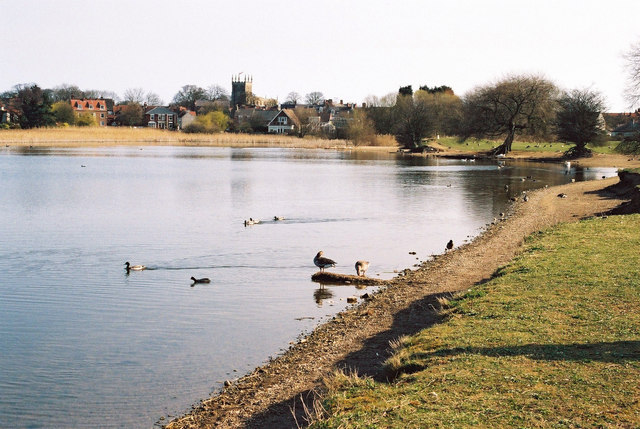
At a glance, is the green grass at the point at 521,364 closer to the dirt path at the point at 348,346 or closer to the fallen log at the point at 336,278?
the dirt path at the point at 348,346

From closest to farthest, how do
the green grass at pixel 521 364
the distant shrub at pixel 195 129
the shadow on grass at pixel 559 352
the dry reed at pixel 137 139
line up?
the green grass at pixel 521 364
the shadow on grass at pixel 559 352
the dry reed at pixel 137 139
the distant shrub at pixel 195 129

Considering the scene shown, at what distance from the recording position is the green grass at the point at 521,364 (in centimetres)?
738

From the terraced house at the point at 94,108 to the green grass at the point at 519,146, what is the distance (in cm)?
9123

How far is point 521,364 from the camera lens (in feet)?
29.2

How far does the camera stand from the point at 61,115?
12812cm

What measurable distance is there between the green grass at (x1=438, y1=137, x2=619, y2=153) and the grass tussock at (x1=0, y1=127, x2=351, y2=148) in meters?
20.7

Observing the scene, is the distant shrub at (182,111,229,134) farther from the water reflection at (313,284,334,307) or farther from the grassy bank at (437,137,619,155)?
the water reflection at (313,284,334,307)

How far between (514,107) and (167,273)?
78353 millimetres

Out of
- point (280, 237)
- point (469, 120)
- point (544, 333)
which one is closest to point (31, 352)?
point (544, 333)

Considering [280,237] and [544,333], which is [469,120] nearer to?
[280,237]

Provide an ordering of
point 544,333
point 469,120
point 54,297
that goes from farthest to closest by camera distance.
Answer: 1. point 469,120
2. point 54,297
3. point 544,333

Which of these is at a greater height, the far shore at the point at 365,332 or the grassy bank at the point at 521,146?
the grassy bank at the point at 521,146

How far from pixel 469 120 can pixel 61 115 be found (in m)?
83.9

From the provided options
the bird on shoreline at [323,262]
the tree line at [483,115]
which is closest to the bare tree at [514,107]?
the tree line at [483,115]
